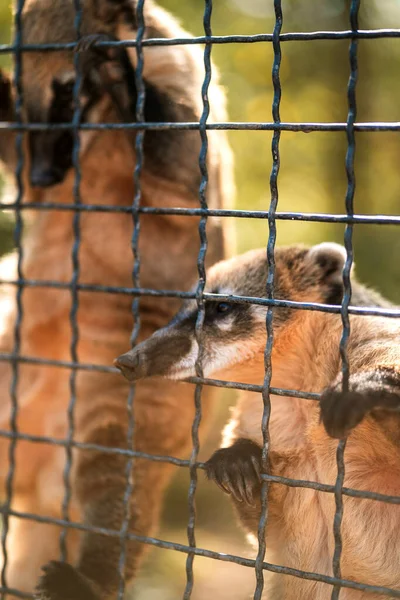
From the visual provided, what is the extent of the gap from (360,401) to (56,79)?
78.8 inches

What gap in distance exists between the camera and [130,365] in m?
1.98

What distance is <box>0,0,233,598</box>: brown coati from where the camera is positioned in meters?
2.95

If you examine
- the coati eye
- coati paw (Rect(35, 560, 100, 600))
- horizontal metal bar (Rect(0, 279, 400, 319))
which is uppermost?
the coati eye

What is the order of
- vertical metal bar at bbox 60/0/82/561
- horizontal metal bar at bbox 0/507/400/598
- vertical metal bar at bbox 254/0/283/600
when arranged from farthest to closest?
1. vertical metal bar at bbox 60/0/82/561
2. vertical metal bar at bbox 254/0/283/600
3. horizontal metal bar at bbox 0/507/400/598

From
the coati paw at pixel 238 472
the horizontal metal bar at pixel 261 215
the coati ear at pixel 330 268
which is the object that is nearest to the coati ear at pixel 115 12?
the horizontal metal bar at pixel 261 215

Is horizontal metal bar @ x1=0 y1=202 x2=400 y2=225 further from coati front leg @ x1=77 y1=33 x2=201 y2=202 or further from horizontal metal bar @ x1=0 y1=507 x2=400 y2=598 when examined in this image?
horizontal metal bar @ x1=0 y1=507 x2=400 y2=598

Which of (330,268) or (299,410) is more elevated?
(330,268)

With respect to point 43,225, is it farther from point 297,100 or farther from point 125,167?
point 297,100

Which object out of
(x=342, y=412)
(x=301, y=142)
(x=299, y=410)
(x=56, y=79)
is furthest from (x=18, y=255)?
(x=301, y=142)

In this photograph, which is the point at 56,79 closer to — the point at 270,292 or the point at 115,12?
the point at 115,12

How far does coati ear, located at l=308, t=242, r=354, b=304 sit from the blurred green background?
9.02 feet

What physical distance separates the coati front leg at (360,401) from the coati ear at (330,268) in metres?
0.66

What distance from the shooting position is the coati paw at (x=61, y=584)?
2.43 meters

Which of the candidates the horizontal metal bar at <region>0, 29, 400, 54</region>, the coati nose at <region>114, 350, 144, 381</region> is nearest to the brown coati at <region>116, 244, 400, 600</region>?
the coati nose at <region>114, 350, 144, 381</region>
